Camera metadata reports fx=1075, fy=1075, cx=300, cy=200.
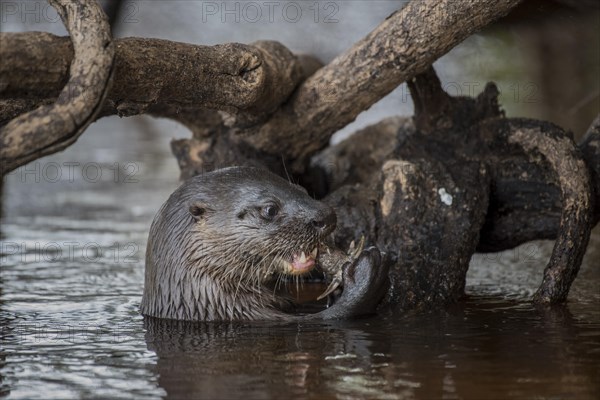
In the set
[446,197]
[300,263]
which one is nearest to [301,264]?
[300,263]

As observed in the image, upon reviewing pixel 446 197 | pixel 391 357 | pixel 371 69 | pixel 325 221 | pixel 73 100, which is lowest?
pixel 391 357

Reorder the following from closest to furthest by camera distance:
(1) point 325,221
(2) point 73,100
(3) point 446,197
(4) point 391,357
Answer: (2) point 73,100 < (4) point 391,357 < (1) point 325,221 < (3) point 446,197

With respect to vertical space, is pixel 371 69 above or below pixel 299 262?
above

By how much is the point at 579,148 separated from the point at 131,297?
2.05 meters

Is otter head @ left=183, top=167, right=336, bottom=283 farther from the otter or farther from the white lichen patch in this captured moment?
the white lichen patch

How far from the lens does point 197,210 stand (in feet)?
13.4

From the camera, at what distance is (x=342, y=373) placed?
3215mm

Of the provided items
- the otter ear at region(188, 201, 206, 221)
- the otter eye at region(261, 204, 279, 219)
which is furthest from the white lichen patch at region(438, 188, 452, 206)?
the otter ear at region(188, 201, 206, 221)

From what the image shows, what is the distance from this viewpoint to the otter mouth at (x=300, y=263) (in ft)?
13.5

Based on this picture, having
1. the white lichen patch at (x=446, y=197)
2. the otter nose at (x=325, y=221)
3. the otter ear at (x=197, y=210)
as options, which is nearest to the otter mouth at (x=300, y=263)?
the otter nose at (x=325, y=221)

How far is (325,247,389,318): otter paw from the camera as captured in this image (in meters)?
4.11

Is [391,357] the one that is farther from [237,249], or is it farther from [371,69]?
[371,69]

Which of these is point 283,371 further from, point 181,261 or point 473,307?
point 473,307

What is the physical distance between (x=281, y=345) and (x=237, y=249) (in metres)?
0.56
